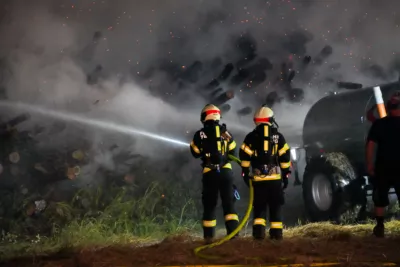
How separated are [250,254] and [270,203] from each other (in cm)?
114

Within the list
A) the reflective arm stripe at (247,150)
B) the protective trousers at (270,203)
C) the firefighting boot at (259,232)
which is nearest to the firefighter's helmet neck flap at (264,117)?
the reflective arm stripe at (247,150)

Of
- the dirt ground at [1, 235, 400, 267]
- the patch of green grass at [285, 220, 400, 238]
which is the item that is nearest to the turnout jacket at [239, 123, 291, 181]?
the dirt ground at [1, 235, 400, 267]

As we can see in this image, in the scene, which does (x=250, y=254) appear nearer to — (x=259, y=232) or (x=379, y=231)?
(x=259, y=232)

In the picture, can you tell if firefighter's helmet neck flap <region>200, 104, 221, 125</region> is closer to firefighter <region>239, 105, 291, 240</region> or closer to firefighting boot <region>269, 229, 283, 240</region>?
firefighter <region>239, 105, 291, 240</region>

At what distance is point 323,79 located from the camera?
325 inches

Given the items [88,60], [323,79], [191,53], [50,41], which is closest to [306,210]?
[323,79]

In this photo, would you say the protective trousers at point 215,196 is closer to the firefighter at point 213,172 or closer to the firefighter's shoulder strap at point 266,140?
the firefighter at point 213,172

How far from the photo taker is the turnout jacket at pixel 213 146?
5.66 metres

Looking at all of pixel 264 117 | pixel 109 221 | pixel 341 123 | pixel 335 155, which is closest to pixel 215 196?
pixel 264 117

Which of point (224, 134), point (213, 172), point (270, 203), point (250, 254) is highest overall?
point (224, 134)

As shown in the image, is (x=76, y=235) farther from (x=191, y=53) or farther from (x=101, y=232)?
(x=191, y=53)

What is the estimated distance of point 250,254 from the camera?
4.45 m

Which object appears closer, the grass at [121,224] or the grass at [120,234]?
the grass at [120,234]

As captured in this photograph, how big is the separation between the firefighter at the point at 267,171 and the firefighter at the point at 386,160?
1109 mm
